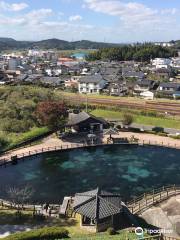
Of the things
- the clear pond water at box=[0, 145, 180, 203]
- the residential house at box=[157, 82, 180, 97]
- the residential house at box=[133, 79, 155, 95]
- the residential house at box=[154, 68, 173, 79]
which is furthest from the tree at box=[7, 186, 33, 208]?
the residential house at box=[154, 68, 173, 79]

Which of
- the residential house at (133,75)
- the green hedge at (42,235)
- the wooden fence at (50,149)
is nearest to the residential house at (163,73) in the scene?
the residential house at (133,75)

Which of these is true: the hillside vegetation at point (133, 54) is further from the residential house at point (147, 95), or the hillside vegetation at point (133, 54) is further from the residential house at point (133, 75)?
the residential house at point (147, 95)

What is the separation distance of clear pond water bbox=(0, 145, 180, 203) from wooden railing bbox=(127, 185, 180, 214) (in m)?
2.18

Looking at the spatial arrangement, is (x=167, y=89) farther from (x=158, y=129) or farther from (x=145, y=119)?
(x=158, y=129)

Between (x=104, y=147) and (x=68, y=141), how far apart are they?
5405 millimetres

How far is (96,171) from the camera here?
140 ft

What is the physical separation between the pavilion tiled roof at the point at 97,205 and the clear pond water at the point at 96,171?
6.82 meters

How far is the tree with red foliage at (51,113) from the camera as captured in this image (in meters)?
52.8

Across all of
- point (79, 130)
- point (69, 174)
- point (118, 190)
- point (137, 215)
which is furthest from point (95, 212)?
point (79, 130)

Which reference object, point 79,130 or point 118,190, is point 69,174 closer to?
point 118,190

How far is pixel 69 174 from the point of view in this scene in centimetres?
4216

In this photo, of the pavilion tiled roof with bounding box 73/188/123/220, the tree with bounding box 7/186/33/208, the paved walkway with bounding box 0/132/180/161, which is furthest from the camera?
the paved walkway with bounding box 0/132/180/161

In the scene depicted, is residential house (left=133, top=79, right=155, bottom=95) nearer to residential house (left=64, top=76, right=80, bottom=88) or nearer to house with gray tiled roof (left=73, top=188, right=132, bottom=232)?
residential house (left=64, top=76, right=80, bottom=88)

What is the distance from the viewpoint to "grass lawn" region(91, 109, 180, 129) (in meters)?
59.8
